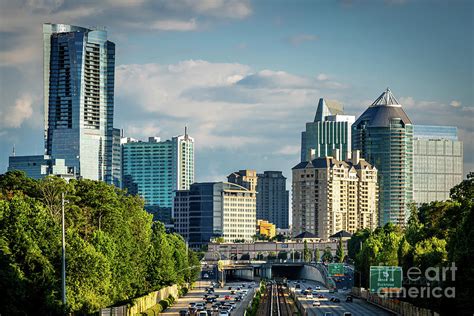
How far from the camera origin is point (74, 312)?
103 m

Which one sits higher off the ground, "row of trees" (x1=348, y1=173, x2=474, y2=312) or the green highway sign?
"row of trees" (x1=348, y1=173, x2=474, y2=312)

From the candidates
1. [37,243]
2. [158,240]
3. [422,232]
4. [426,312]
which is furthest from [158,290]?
[37,243]

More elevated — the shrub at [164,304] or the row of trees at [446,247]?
the row of trees at [446,247]

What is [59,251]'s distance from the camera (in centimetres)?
10025

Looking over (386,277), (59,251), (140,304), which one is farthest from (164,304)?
(59,251)

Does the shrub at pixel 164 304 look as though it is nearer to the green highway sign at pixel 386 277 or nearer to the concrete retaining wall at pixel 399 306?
the concrete retaining wall at pixel 399 306

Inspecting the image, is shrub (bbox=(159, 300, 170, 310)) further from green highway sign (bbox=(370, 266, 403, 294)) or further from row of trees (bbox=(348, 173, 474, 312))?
green highway sign (bbox=(370, 266, 403, 294))

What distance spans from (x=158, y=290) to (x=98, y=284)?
66.3 m

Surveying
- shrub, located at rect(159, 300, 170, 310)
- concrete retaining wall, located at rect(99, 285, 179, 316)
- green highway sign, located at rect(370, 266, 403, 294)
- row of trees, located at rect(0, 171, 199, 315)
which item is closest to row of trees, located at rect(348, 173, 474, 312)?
green highway sign, located at rect(370, 266, 403, 294)

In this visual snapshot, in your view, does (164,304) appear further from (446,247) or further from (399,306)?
(446,247)

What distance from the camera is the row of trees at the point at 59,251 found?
9281 cm

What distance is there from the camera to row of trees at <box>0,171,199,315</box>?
305 ft

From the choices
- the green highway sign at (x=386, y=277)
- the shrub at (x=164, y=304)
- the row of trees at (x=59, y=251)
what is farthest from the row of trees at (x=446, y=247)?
the shrub at (x=164, y=304)

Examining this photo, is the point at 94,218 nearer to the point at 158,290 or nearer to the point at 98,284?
the point at 158,290
